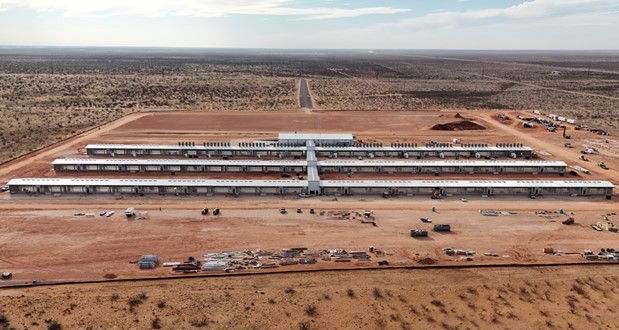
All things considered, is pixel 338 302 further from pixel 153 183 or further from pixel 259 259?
pixel 153 183

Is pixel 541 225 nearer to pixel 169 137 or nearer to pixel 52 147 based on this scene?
pixel 169 137

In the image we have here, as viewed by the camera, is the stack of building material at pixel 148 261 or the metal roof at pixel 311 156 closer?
the stack of building material at pixel 148 261

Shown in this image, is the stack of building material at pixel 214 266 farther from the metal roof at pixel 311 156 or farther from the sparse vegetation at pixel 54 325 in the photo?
the metal roof at pixel 311 156

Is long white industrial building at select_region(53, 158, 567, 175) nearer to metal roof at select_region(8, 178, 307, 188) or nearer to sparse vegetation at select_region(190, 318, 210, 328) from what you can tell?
metal roof at select_region(8, 178, 307, 188)

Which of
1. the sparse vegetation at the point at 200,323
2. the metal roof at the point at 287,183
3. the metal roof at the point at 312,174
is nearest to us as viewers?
the sparse vegetation at the point at 200,323

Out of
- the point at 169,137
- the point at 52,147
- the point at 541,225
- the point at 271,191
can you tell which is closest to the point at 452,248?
the point at 541,225

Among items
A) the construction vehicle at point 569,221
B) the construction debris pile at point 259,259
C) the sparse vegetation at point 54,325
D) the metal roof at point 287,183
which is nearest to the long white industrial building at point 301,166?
the metal roof at point 287,183
